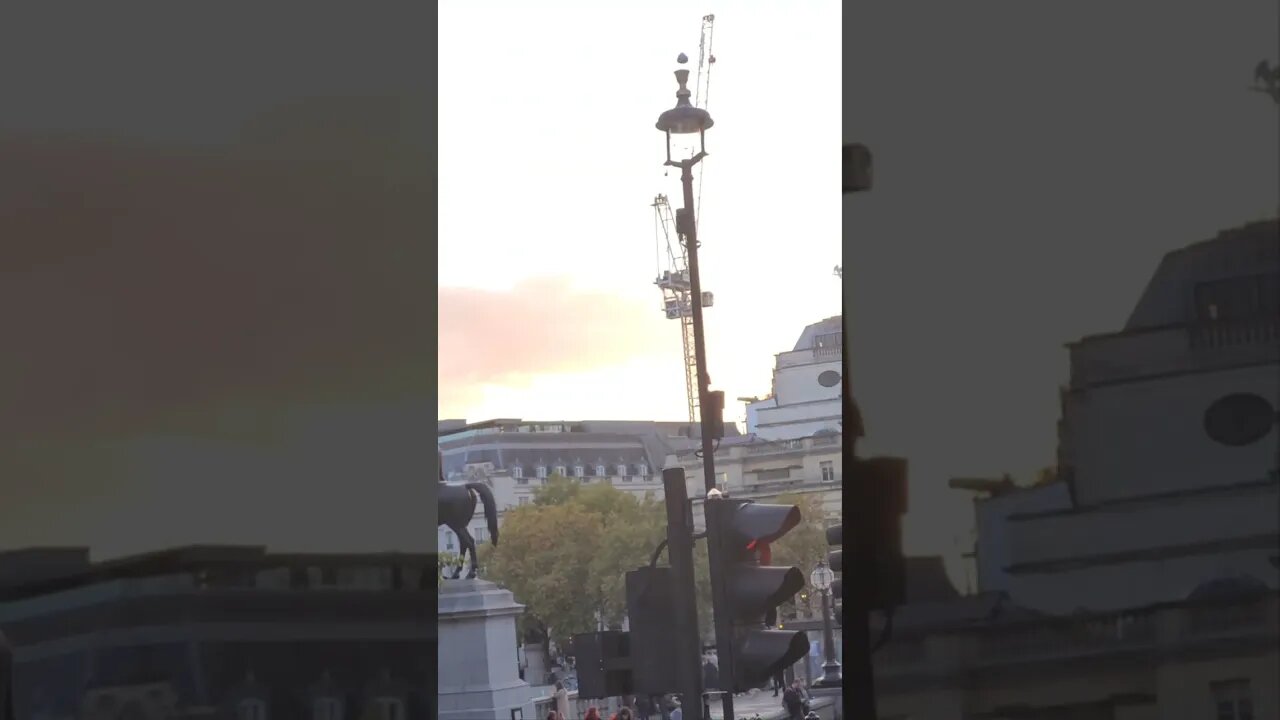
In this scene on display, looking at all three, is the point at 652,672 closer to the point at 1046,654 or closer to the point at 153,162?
the point at 1046,654

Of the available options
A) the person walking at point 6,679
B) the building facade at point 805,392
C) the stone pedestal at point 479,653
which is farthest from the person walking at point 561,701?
the person walking at point 6,679

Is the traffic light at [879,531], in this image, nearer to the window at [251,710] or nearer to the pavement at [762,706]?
the pavement at [762,706]

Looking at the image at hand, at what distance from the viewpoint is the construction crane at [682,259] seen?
2223 millimetres

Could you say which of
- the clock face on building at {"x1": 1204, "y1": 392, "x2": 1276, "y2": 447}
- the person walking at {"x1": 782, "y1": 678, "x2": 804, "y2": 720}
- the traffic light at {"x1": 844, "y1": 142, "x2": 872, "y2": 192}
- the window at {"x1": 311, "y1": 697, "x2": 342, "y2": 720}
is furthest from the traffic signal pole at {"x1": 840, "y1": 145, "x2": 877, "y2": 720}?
the window at {"x1": 311, "y1": 697, "x2": 342, "y2": 720}

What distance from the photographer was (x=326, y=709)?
178cm

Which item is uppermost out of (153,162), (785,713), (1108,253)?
(153,162)

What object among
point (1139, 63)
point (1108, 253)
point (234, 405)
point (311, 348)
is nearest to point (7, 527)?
point (234, 405)

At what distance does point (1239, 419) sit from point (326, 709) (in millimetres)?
1201

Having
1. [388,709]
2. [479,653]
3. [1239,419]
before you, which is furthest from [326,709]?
[1239,419]

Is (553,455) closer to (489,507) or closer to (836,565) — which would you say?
(489,507)

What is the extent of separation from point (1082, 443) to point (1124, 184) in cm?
33

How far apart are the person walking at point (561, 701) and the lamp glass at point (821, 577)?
39cm

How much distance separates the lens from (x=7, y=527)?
5.78ft

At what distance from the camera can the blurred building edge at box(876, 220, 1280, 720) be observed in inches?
A: 64.0
